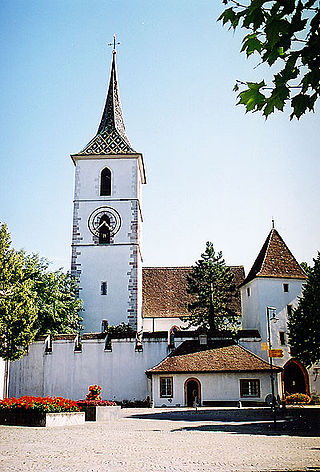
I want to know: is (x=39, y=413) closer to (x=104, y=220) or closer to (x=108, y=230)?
(x=108, y=230)

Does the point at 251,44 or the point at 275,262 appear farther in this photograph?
the point at 275,262

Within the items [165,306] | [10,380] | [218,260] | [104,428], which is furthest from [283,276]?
[104,428]


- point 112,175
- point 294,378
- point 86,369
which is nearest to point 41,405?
point 86,369

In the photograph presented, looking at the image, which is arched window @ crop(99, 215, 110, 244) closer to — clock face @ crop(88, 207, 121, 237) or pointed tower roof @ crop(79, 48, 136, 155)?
clock face @ crop(88, 207, 121, 237)

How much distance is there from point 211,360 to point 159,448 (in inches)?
795

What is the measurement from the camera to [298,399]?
106ft

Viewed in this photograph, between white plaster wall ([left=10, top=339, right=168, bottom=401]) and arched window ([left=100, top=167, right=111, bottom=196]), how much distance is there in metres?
14.1

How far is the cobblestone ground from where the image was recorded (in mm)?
10367

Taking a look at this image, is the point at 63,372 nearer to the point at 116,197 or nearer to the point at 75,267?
the point at 75,267

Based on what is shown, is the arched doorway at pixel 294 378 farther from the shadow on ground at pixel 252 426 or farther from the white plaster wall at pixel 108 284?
the shadow on ground at pixel 252 426

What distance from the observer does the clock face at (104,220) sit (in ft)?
141

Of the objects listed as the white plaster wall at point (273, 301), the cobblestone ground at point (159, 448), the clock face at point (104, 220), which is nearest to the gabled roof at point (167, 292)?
the clock face at point (104, 220)

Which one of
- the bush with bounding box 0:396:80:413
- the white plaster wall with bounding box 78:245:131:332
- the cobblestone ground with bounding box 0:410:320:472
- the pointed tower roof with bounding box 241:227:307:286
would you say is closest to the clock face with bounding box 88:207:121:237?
the white plaster wall with bounding box 78:245:131:332

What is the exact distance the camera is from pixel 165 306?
46.0m
